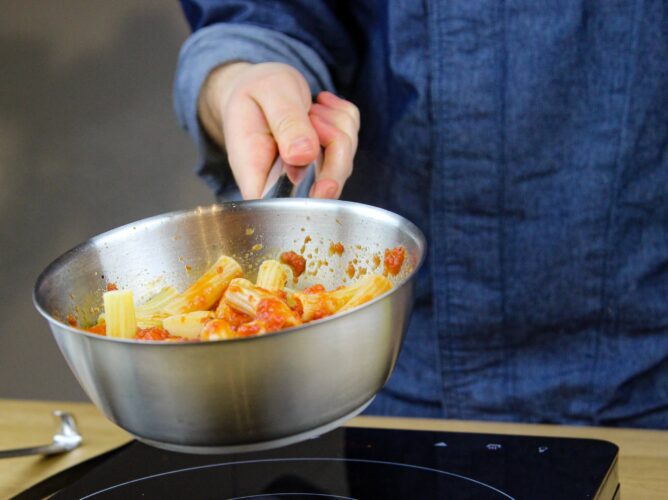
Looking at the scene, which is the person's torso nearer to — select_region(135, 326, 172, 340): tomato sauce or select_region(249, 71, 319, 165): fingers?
select_region(249, 71, 319, 165): fingers

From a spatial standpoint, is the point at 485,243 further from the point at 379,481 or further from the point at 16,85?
the point at 16,85

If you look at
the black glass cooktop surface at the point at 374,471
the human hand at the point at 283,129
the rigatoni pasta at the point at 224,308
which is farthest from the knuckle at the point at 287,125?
the black glass cooktop surface at the point at 374,471

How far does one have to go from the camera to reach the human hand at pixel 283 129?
→ 0.67 metres

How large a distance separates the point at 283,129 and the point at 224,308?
0.49 ft

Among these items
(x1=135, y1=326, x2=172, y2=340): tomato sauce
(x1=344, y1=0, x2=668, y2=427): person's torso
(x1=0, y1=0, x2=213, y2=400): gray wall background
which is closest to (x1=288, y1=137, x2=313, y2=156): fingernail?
(x1=135, y1=326, x2=172, y2=340): tomato sauce

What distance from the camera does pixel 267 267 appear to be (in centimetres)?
65

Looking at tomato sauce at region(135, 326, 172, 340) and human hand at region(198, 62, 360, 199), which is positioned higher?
human hand at region(198, 62, 360, 199)

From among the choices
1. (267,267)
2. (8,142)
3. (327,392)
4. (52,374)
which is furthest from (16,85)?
(327,392)

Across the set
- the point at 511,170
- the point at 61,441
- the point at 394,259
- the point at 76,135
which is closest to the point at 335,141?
the point at 394,259

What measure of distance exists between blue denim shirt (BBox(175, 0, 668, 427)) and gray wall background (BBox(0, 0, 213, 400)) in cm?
84

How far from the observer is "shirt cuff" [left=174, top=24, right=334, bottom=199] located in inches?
34.4

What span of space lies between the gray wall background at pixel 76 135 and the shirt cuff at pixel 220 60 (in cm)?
87

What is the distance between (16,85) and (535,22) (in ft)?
4.18

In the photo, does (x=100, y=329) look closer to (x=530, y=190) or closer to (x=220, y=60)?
(x=220, y=60)
